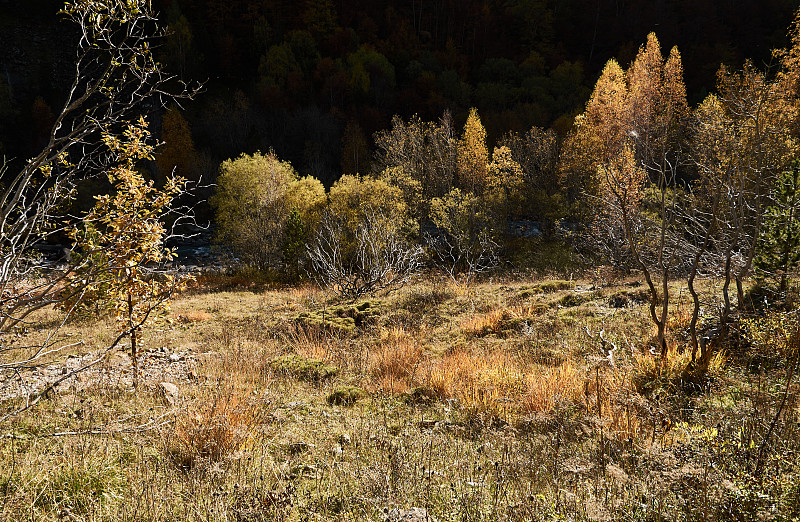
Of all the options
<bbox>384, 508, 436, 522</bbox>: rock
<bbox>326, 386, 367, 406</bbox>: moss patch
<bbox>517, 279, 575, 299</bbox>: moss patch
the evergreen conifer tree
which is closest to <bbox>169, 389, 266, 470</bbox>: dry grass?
<bbox>326, 386, 367, 406</bbox>: moss patch

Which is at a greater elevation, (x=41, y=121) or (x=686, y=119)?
(x=41, y=121)

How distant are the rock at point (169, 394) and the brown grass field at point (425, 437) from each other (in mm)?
73

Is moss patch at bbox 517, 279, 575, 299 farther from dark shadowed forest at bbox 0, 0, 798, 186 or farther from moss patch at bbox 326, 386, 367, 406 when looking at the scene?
dark shadowed forest at bbox 0, 0, 798, 186

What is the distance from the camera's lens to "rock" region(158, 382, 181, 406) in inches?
187

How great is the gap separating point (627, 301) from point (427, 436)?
7304 millimetres

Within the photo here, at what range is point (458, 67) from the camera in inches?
2194

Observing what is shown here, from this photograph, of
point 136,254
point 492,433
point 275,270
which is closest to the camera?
point 492,433

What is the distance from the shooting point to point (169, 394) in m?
5.12

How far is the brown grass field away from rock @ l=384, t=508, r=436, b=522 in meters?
0.09

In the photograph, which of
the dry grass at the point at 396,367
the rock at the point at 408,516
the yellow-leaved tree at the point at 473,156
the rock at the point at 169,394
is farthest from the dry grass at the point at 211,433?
the yellow-leaved tree at the point at 473,156

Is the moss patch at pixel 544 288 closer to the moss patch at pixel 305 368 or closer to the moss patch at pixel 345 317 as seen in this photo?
the moss patch at pixel 345 317

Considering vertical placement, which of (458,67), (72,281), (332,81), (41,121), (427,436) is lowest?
(427,436)

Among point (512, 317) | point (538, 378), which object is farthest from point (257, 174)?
point (538, 378)

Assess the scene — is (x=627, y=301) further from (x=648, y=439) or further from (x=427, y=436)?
(x=427, y=436)
